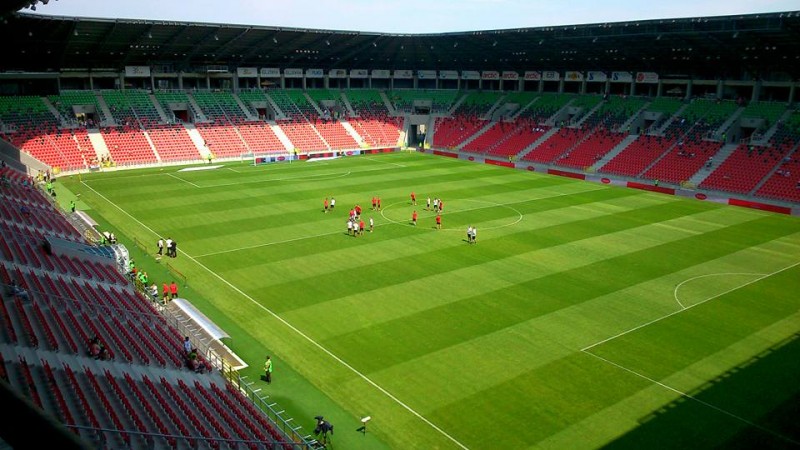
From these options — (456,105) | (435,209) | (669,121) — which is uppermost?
(456,105)

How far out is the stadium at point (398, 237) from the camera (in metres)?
18.9

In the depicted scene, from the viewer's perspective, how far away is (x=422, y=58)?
89438mm

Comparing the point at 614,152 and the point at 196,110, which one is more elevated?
the point at 196,110

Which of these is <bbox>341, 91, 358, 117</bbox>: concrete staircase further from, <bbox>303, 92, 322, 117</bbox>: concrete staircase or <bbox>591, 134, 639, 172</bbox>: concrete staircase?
<bbox>591, 134, 639, 172</bbox>: concrete staircase

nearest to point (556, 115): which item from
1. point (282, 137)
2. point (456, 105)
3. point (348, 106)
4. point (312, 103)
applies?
point (456, 105)

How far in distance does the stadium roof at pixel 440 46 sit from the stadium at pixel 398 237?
1.44ft

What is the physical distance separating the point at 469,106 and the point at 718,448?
252 ft

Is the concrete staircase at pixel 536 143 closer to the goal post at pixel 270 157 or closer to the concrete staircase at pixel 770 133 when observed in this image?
the concrete staircase at pixel 770 133

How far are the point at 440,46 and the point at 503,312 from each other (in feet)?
205

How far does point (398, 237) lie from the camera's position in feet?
128

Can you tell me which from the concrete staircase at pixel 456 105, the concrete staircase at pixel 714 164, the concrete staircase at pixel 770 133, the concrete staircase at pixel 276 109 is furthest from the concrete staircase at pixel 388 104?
the concrete staircase at pixel 770 133

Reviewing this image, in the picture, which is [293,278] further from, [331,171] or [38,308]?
[331,171]

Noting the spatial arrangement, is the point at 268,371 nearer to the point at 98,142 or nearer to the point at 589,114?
the point at 98,142

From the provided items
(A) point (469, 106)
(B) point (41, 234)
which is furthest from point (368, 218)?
(A) point (469, 106)
